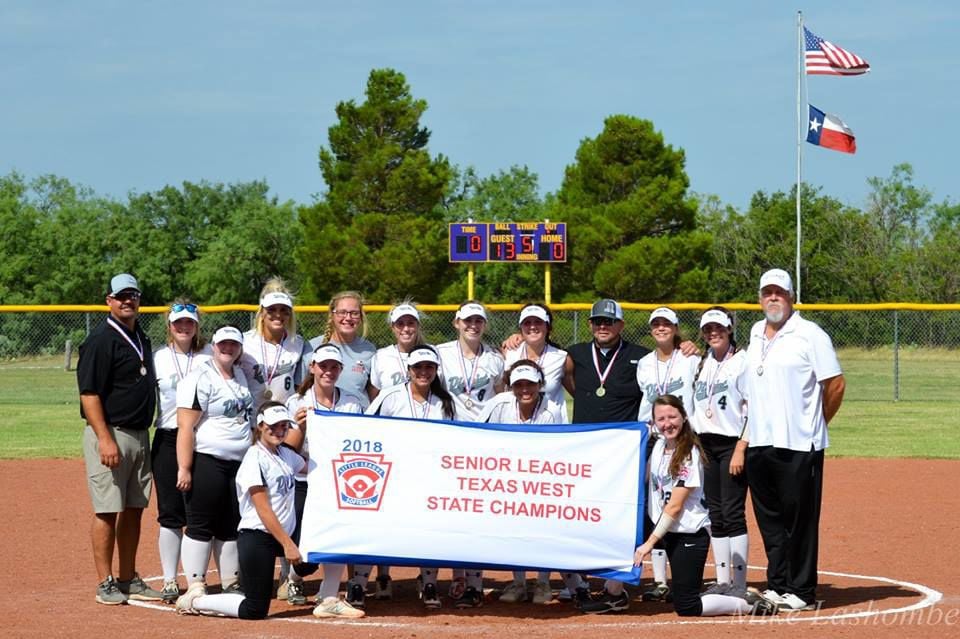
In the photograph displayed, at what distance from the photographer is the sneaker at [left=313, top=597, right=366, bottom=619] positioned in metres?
8.12

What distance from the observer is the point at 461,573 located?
28.3ft

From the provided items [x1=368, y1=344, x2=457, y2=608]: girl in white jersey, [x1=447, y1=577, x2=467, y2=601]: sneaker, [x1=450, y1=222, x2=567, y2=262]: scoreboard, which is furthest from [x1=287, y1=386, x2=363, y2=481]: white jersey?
[x1=450, y1=222, x2=567, y2=262]: scoreboard

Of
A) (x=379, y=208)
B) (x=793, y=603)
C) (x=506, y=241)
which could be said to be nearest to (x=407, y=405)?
(x=793, y=603)

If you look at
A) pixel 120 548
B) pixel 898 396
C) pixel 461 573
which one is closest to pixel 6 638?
pixel 120 548

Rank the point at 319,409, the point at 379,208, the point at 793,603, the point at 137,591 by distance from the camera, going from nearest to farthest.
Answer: the point at 793,603 < the point at 319,409 < the point at 137,591 < the point at 379,208

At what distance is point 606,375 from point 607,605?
1603 millimetres

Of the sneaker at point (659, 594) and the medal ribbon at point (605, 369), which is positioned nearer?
the sneaker at point (659, 594)

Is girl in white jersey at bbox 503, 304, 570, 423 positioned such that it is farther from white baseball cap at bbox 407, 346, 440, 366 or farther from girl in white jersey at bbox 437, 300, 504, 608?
white baseball cap at bbox 407, 346, 440, 366

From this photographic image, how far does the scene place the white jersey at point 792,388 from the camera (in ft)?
27.0

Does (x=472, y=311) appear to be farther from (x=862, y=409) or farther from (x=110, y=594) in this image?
(x=862, y=409)

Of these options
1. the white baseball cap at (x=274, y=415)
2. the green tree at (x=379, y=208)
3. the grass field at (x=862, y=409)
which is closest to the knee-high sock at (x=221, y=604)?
the white baseball cap at (x=274, y=415)

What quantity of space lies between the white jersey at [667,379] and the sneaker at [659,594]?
1.13m

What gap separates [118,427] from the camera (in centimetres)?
855

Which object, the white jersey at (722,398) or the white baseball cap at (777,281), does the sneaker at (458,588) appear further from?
the white baseball cap at (777,281)
